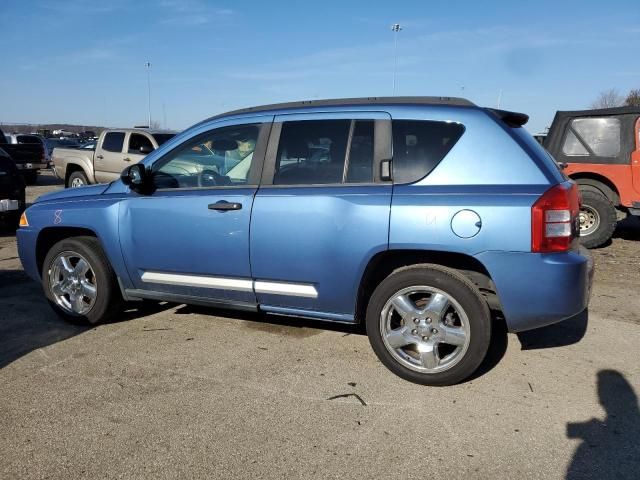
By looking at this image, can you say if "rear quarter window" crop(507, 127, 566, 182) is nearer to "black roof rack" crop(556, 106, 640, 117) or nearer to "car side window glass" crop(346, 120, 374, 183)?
"car side window glass" crop(346, 120, 374, 183)

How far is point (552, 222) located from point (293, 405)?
6.11ft

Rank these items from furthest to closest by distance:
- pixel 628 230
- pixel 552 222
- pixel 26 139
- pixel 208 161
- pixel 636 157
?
pixel 26 139 → pixel 628 230 → pixel 636 157 → pixel 208 161 → pixel 552 222

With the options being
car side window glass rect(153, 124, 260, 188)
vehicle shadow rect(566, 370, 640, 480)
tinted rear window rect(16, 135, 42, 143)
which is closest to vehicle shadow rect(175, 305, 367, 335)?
car side window glass rect(153, 124, 260, 188)

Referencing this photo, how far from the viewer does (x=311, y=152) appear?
3807 mm

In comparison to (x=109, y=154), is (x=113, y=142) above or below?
above

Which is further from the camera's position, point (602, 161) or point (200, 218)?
point (602, 161)

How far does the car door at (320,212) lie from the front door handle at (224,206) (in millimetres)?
150

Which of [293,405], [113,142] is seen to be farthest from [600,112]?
[113,142]

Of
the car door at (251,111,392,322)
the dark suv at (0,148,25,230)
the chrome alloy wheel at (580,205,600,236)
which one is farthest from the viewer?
the dark suv at (0,148,25,230)

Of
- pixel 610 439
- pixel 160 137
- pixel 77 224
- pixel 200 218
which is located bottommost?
pixel 610 439

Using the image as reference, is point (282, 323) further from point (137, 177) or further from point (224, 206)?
point (137, 177)

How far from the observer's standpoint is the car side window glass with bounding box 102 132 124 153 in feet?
41.2

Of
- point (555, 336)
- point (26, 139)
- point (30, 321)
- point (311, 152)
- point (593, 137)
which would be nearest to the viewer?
point (311, 152)

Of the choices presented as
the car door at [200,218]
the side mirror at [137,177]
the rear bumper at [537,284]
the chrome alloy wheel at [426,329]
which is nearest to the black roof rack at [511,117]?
the rear bumper at [537,284]
